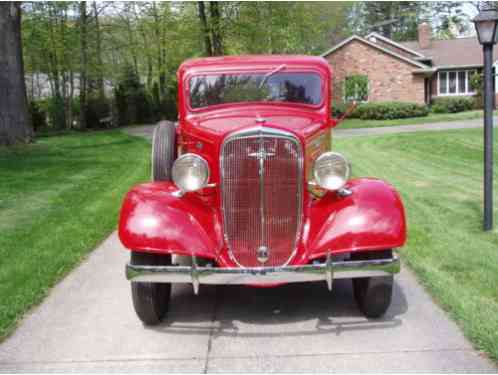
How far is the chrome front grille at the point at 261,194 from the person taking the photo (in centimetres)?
423

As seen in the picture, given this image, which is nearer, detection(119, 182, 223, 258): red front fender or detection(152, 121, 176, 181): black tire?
detection(119, 182, 223, 258): red front fender

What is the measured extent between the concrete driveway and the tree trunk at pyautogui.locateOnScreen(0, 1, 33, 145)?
13648 millimetres

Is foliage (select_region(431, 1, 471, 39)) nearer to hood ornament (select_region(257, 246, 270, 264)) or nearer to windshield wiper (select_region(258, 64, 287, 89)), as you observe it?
windshield wiper (select_region(258, 64, 287, 89))

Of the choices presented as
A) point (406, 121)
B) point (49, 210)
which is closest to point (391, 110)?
point (406, 121)

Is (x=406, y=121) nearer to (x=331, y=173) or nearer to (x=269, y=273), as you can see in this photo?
(x=331, y=173)

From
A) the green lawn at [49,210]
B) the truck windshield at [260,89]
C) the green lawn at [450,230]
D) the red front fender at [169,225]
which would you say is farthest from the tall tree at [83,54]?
the red front fender at [169,225]

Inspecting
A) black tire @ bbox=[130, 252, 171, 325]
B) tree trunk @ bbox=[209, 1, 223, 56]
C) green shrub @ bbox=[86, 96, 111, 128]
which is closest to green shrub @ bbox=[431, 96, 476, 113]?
tree trunk @ bbox=[209, 1, 223, 56]

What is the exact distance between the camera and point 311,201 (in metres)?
4.48

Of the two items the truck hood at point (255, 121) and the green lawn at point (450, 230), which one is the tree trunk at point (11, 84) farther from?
the truck hood at point (255, 121)

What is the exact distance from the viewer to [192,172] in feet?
14.1

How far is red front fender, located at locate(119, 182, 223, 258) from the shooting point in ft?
13.6

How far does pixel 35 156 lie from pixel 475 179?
11.0 metres

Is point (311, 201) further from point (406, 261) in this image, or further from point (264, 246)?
point (406, 261)

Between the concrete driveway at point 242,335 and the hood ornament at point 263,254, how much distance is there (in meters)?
0.50
